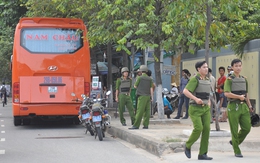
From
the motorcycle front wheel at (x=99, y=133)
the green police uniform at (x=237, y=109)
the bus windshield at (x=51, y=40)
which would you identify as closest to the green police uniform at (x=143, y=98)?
the motorcycle front wheel at (x=99, y=133)

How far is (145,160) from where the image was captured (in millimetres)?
10930

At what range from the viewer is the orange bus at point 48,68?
18031 mm

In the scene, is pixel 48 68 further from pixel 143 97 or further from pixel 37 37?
pixel 143 97

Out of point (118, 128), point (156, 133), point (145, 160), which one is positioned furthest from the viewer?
point (118, 128)

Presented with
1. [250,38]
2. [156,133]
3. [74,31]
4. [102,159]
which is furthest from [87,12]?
[102,159]

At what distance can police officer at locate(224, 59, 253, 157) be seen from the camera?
1012 cm

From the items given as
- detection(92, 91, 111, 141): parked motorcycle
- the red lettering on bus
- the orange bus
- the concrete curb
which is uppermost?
the red lettering on bus

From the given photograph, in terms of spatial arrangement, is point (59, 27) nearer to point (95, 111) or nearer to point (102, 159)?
point (95, 111)

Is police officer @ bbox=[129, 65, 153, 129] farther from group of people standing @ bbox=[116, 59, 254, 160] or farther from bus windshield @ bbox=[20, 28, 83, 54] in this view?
group of people standing @ bbox=[116, 59, 254, 160]

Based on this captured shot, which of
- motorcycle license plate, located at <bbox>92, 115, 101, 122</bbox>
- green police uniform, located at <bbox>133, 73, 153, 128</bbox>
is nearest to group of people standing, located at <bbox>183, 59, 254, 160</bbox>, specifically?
motorcycle license plate, located at <bbox>92, 115, 101, 122</bbox>

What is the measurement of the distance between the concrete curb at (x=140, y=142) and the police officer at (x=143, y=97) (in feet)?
1.75

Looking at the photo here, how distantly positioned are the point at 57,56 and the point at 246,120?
9.51m

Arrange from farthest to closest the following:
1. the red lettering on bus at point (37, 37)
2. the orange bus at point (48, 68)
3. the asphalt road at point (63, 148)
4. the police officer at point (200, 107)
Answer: the red lettering on bus at point (37, 37) → the orange bus at point (48, 68) → the asphalt road at point (63, 148) → the police officer at point (200, 107)

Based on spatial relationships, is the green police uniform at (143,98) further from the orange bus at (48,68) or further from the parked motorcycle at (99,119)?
the orange bus at (48,68)
